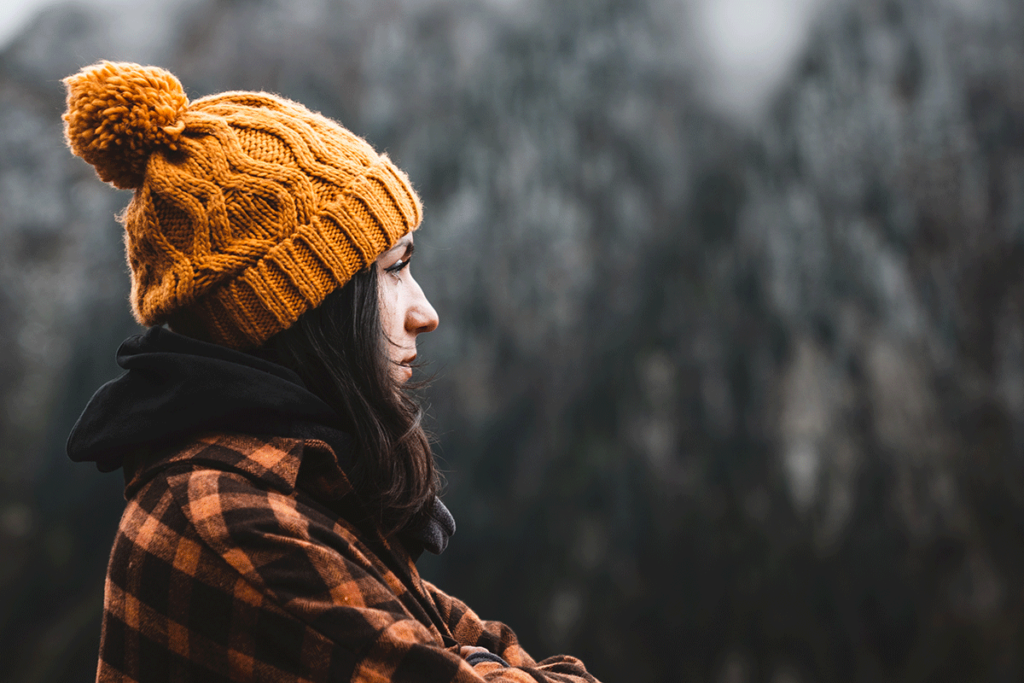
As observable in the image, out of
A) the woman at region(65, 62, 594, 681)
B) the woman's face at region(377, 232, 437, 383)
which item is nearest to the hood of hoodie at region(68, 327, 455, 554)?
the woman at region(65, 62, 594, 681)

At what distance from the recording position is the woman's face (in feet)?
2.85

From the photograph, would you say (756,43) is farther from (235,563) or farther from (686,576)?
(235,563)

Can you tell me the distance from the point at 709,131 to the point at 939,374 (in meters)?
2.00

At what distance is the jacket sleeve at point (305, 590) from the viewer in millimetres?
604

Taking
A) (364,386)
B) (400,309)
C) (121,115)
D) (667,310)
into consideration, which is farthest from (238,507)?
(667,310)

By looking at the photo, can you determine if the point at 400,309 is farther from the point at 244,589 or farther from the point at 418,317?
the point at 244,589

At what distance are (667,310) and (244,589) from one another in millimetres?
3827

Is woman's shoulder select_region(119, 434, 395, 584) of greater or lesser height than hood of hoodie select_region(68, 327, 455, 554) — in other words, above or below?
below

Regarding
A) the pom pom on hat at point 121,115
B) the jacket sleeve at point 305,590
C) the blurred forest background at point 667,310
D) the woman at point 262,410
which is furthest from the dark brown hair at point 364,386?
the blurred forest background at point 667,310

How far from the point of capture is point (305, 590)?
24.2 inches

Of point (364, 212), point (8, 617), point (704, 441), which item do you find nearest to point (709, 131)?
point (704, 441)

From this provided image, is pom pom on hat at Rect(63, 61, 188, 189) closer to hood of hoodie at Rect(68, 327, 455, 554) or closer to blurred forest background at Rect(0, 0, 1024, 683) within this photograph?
hood of hoodie at Rect(68, 327, 455, 554)

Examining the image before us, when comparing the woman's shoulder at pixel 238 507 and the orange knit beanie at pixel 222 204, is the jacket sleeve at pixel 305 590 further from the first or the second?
the orange knit beanie at pixel 222 204

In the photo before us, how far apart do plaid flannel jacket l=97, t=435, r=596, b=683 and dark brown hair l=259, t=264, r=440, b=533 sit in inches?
3.9
